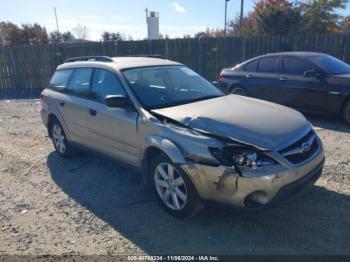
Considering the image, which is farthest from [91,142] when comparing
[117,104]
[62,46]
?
A: [62,46]

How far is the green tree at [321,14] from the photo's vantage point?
26.2 m

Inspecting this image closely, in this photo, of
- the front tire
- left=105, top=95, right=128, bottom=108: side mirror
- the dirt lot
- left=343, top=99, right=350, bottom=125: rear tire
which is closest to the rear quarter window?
left=343, top=99, right=350, bottom=125: rear tire

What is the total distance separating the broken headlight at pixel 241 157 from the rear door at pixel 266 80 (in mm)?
5262

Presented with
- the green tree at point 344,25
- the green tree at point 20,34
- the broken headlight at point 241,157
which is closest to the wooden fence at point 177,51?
the broken headlight at point 241,157

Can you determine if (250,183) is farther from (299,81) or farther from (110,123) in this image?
(299,81)

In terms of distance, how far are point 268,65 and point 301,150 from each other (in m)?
5.39

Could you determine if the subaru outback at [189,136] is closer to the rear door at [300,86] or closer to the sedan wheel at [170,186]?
the sedan wheel at [170,186]

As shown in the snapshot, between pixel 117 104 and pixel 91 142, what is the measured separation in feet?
4.04

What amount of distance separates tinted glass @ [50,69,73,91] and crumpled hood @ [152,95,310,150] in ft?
8.01

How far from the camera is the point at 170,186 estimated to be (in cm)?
367

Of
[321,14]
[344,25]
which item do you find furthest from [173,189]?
[344,25]

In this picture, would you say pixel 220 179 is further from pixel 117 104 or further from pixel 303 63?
pixel 303 63

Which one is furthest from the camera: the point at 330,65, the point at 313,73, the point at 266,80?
the point at 266,80

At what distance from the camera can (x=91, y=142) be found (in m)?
4.99
